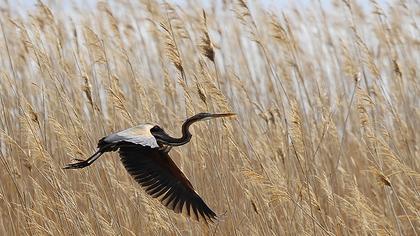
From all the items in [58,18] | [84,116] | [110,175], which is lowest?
[110,175]

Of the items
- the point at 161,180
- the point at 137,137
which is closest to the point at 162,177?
the point at 161,180

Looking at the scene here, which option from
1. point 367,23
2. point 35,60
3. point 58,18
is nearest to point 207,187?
point 35,60

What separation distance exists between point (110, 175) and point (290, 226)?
0.67 meters

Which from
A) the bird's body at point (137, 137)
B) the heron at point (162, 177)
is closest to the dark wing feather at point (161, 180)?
the heron at point (162, 177)

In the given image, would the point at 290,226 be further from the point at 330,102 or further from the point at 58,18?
the point at 58,18

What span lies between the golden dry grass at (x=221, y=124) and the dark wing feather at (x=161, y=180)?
0.66ft

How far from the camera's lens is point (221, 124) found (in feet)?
11.5

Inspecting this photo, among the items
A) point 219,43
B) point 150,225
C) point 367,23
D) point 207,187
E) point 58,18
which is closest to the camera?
point 150,225

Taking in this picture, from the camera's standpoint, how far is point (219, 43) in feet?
15.6

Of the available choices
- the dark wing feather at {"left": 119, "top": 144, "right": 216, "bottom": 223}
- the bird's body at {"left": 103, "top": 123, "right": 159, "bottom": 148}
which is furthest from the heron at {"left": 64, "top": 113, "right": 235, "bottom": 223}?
the bird's body at {"left": 103, "top": 123, "right": 159, "bottom": 148}

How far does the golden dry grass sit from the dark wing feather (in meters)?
0.20

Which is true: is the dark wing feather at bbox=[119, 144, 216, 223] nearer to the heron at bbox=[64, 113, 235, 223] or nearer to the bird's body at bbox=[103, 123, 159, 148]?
the heron at bbox=[64, 113, 235, 223]

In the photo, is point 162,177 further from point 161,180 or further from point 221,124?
point 221,124

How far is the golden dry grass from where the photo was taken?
112 inches
